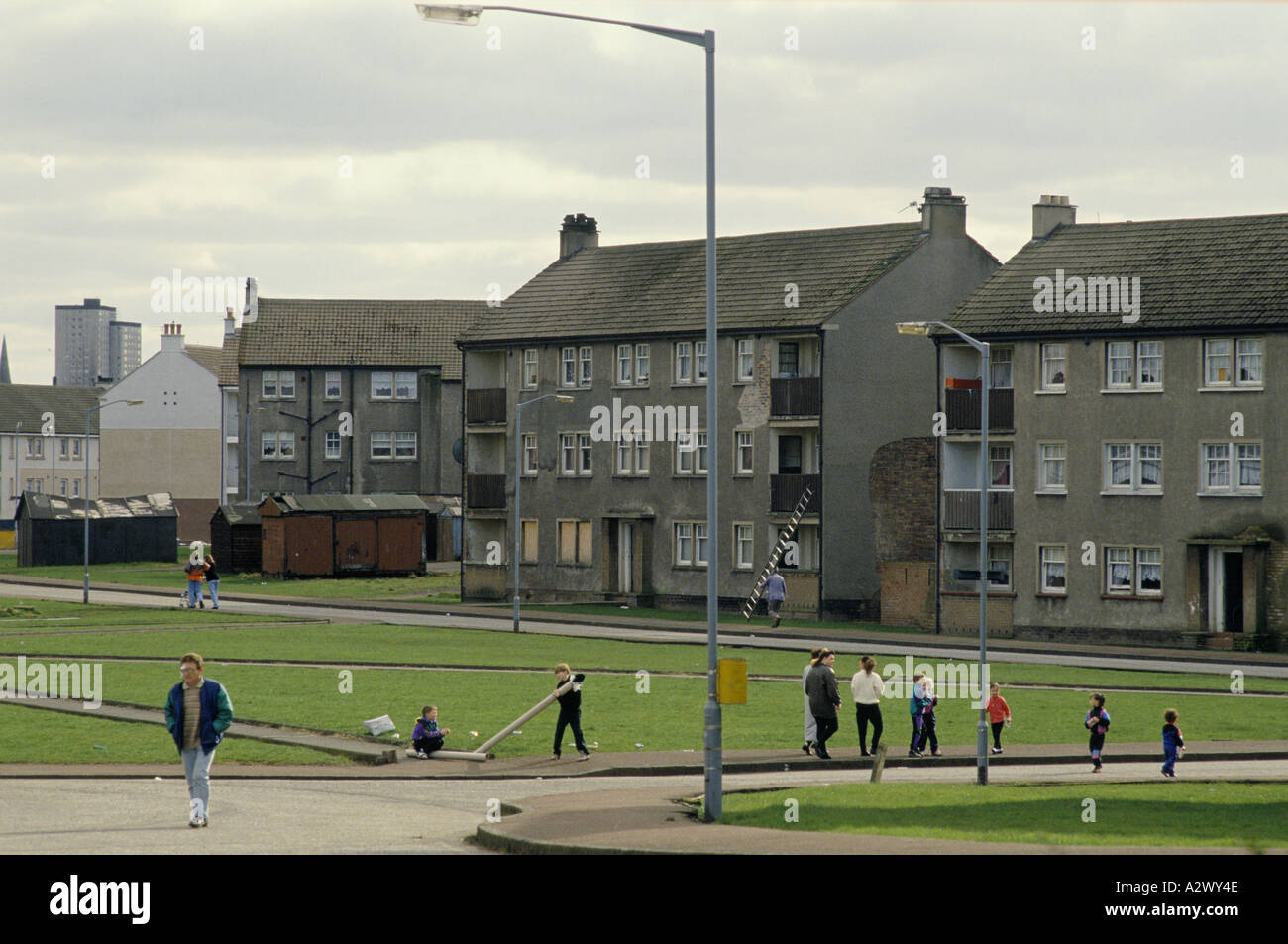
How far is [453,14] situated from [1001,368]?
137ft

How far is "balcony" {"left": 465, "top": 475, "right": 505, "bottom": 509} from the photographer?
70.3 meters

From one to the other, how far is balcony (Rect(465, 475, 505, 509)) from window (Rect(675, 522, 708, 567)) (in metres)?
8.57

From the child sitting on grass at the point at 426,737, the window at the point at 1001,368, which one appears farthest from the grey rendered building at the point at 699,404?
the child sitting on grass at the point at 426,737

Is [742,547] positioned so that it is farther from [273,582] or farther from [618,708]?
[618,708]

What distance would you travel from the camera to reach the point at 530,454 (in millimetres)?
69812

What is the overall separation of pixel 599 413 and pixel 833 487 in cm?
1071

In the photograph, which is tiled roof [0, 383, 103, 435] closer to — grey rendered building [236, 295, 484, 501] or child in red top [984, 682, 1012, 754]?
grey rendered building [236, 295, 484, 501]

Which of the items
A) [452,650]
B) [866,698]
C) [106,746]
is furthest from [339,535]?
[866,698]

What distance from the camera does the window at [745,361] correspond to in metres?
62.7

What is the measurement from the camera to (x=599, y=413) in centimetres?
6694

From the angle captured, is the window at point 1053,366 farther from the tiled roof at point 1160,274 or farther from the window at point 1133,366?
the window at point 1133,366
